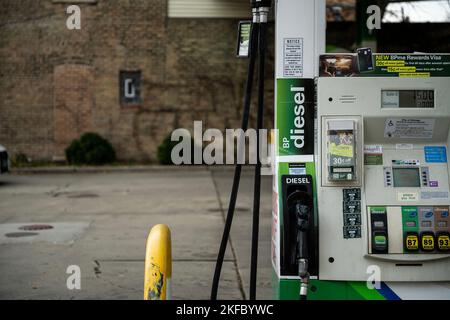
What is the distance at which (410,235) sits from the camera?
14.1 ft

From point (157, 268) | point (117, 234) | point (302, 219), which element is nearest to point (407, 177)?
point (302, 219)

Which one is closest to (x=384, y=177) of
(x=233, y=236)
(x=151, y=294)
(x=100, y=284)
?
(x=151, y=294)

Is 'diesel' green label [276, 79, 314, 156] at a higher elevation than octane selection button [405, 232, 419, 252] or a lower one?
higher

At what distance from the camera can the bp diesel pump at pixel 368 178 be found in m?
4.32

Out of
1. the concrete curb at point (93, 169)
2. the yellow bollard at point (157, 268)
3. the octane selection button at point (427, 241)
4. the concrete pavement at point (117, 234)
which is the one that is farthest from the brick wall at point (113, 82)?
the yellow bollard at point (157, 268)

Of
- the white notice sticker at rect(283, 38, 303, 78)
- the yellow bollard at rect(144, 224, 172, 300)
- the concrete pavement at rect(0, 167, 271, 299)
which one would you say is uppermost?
the white notice sticker at rect(283, 38, 303, 78)

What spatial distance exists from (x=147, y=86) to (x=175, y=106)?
1.02 meters

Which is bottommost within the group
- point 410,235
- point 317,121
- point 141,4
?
point 410,235

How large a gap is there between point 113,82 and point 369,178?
17088 millimetres

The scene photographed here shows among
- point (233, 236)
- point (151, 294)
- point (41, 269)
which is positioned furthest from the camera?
point (233, 236)

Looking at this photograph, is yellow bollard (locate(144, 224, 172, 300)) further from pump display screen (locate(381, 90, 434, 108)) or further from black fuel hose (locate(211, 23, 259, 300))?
pump display screen (locate(381, 90, 434, 108))

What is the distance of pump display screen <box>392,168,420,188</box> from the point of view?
172 inches

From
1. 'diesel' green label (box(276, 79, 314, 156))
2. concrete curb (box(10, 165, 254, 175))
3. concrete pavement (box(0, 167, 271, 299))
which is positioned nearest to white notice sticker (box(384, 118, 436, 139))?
'diesel' green label (box(276, 79, 314, 156))
